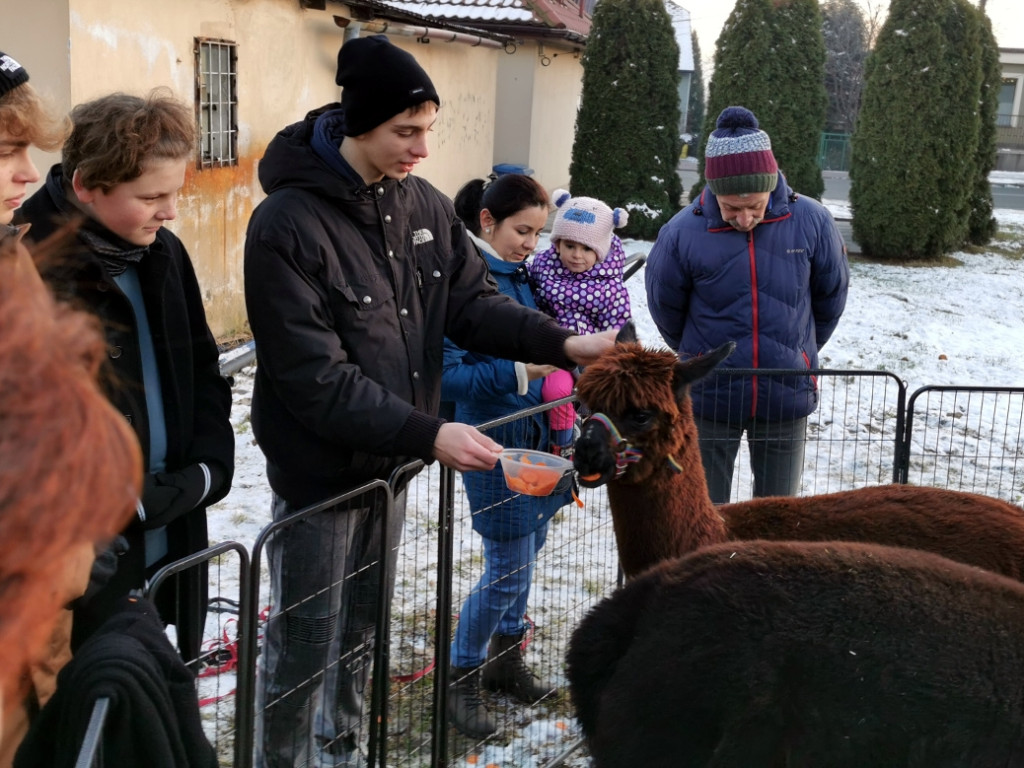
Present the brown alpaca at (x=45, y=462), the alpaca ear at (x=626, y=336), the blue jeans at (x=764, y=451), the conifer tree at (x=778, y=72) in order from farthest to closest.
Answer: the conifer tree at (x=778, y=72) < the blue jeans at (x=764, y=451) < the alpaca ear at (x=626, y=336) < the brown alpaca at (x=45, y=462)

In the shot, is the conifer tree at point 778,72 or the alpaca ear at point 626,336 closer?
the alpaca ear at point 626,336

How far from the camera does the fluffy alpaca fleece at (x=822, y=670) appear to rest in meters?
2.08

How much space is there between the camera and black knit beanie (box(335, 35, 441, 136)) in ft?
10.2

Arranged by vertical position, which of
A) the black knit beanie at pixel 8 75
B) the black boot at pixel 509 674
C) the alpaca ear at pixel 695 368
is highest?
the black knit beanie at pixel 8 75

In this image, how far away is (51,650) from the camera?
236 cm

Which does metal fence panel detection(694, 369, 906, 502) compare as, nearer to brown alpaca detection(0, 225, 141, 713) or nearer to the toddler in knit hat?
the toddler in knit hat

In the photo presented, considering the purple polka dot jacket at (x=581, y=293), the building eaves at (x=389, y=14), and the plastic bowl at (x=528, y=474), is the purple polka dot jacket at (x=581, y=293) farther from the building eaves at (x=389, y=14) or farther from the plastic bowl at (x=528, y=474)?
the building eaves at (x=389, y=14)

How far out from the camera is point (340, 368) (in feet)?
9.66

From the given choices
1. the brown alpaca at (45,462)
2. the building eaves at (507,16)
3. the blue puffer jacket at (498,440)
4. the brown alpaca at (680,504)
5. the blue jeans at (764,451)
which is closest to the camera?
the brown alpaca at (45,462)

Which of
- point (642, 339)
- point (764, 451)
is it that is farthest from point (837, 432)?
point (764, 451)

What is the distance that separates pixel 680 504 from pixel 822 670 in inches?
52.8

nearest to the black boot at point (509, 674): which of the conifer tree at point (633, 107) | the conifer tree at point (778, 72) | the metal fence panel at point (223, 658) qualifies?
the metal fence panel at point (223, 658)

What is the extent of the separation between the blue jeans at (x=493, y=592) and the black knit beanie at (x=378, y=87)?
5.32 feet

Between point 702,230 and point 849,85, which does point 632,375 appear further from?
point 849,85
